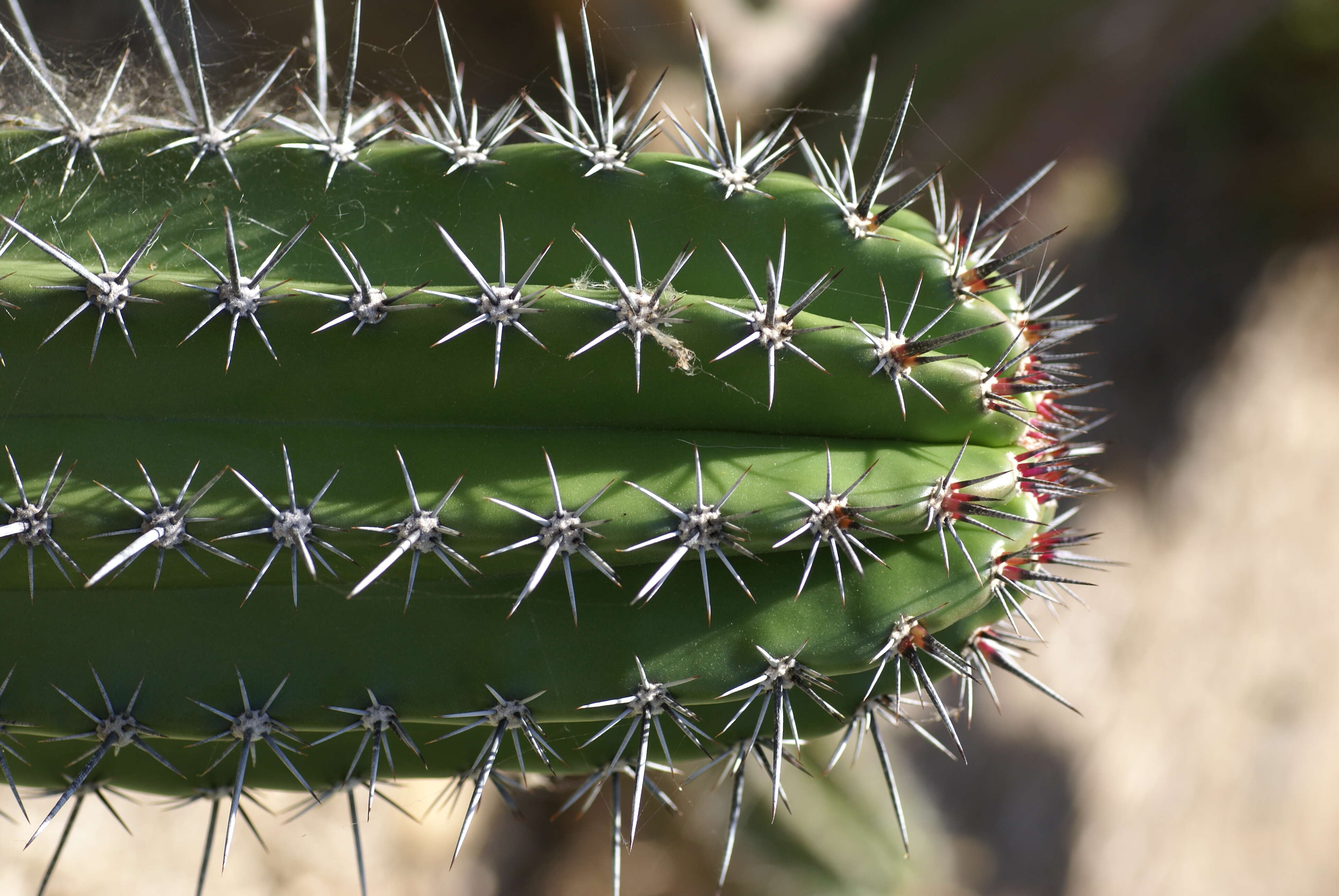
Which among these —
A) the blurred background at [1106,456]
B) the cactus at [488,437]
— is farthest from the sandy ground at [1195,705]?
the cactus at [488,437]

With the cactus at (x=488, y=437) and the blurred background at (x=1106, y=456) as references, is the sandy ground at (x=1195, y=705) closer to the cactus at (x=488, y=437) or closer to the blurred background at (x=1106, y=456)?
the blurred background at (x=1106, y=456)

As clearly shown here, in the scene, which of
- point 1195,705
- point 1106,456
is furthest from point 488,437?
point 1195,705

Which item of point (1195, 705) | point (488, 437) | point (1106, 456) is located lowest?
point (488, 437)

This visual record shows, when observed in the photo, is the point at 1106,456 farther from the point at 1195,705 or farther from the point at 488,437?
the point at 488,437

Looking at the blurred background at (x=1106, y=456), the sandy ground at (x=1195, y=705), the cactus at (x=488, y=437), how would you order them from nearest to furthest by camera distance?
the cactus at (x=488, y=437) < the blurred background at (x=1106, y=456) < the sandy ground at (x=1195, y=705)

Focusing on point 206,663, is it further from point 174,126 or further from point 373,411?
point 174,126

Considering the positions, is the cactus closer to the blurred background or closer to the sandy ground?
the blurred background
